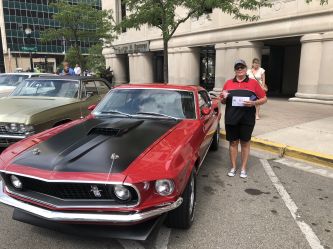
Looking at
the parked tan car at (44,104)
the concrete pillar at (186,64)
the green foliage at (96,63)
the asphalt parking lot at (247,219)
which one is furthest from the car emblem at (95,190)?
the green foliage at (96,63)

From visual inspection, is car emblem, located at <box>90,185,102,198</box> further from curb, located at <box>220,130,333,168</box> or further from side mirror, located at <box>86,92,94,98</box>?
side mirror, located at <box>86,92,94,98</box>

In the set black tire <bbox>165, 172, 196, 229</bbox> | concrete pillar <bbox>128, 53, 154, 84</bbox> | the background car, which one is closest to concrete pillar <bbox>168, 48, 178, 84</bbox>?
concrete pillar <bbox>128, 53, 154, 84</bbox>

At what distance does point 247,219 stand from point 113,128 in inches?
73.4

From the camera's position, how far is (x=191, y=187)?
11.3 feet

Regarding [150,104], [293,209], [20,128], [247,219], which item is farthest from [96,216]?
[20,128]

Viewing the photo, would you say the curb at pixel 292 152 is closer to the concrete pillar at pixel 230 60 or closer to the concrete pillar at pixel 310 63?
the concrete pillar at pixel 310 63

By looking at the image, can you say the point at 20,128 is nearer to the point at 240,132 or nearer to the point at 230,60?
the point at 240,132

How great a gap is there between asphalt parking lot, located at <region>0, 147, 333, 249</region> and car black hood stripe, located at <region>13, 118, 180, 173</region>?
830 millimetres

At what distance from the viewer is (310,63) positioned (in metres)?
12.3

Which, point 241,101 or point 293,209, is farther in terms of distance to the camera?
point 241,101

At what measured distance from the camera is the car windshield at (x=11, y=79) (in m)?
11.3

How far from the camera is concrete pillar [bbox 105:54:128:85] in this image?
27.2m

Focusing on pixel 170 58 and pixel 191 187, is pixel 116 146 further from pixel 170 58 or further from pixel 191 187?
pixel 170 58

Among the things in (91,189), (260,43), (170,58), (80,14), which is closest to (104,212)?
(91,189)
